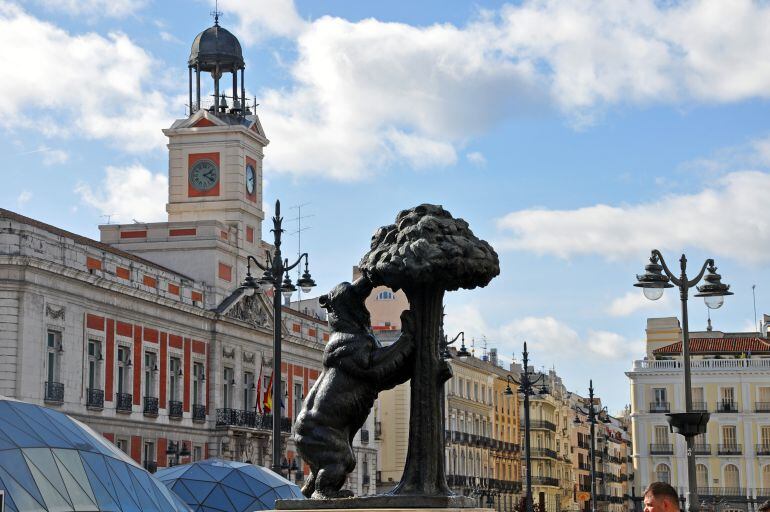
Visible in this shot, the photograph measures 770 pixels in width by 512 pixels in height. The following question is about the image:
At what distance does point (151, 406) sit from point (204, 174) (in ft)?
45.0

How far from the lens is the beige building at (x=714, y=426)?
71.4 metres

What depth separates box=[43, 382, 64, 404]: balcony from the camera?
38500 millimetres

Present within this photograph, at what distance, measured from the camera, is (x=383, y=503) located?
31.6 ft

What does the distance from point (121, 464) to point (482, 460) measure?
204ft

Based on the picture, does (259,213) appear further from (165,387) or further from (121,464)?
(121,464)

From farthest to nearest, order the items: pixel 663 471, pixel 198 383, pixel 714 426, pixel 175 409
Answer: pixel 714 426 < pixel 663 471 < pixel 198 383 < pixel 175 409

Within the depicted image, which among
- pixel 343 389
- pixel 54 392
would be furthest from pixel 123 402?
pixel 343 389

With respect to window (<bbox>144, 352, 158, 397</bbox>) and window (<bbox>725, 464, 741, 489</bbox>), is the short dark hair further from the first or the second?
window (<bbox>725, 464, 741, 489</bbox>)

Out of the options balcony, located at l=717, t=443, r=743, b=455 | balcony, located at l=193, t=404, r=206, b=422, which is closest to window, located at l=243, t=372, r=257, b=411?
balcony, located at l=193, t=404, r=206, b=422

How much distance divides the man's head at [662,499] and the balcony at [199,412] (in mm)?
42569

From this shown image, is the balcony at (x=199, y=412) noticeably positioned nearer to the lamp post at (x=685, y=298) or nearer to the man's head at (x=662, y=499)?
the lamp post at (x=685, y=298)

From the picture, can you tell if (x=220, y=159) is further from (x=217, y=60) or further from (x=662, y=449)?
(x=662, y=449)

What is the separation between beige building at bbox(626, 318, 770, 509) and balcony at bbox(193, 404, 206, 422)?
1158 inches

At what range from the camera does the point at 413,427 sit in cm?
1010
